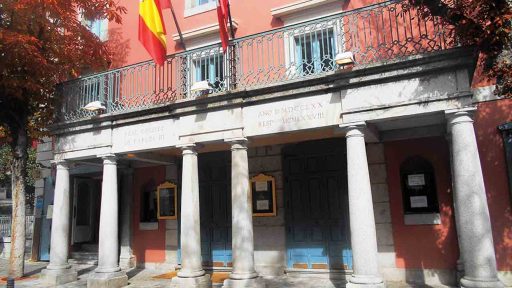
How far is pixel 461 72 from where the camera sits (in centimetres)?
728

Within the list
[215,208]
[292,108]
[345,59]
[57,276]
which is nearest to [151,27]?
[292,108]

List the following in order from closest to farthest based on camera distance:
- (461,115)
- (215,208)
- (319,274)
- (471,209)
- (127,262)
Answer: (471,209)
(461,115)
(319,274)
(215,208)
(127,262)

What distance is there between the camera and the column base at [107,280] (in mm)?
10102

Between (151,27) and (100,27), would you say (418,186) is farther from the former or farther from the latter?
(100,27)

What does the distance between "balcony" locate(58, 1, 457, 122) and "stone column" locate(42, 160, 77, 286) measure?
5.60 ft

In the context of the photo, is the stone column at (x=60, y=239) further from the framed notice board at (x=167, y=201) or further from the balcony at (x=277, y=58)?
the framed notice board at (x=167, y=201)

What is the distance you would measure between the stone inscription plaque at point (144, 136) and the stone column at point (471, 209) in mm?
6090

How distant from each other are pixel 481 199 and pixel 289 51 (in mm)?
5997

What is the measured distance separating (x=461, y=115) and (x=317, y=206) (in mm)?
4687

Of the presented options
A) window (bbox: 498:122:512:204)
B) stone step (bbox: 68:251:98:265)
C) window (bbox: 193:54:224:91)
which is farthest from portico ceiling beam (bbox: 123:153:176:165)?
window (bbox: 498:122:512:204)

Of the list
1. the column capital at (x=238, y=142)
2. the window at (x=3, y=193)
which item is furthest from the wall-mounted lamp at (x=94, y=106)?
the window at (x=3, y=193)

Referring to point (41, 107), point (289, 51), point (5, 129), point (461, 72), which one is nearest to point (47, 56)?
point (41, 107)

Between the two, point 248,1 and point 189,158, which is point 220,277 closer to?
point 189,158

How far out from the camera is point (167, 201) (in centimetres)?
1278
